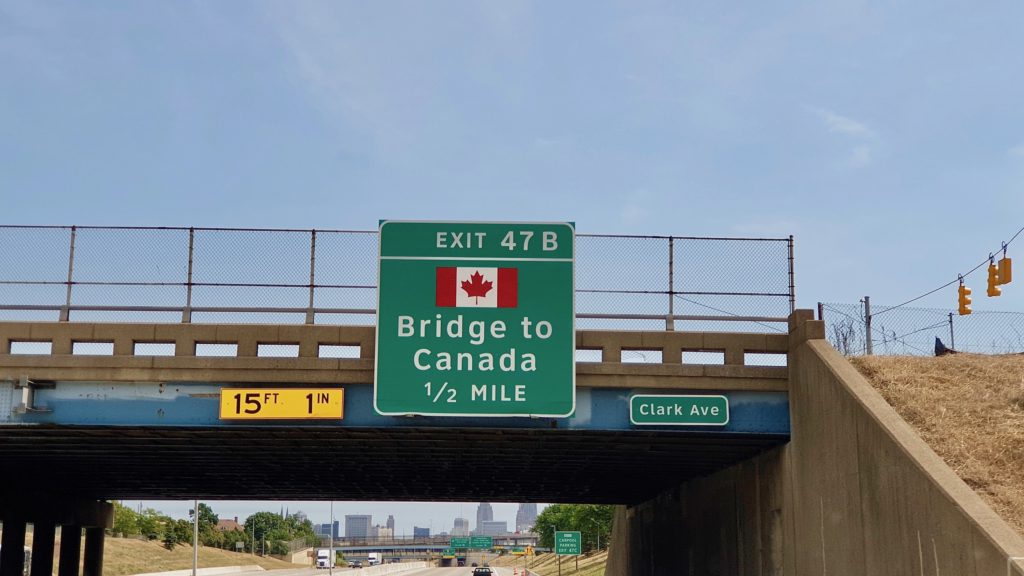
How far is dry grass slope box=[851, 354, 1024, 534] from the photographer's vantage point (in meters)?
15.9

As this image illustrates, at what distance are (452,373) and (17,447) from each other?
1075 cm

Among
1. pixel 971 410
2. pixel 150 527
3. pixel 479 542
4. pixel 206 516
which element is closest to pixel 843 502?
pixel 971 410

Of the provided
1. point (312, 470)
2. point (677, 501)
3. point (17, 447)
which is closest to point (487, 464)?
point (312, 470)

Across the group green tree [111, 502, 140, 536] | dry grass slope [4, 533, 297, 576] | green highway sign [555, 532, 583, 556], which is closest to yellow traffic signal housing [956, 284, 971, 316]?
green highway sign [555, 532, 583, 556]

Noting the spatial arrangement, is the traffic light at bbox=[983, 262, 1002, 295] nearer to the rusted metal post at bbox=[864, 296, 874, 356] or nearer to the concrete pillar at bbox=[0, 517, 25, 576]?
the rusted metal post at bbox=[864, 296, 874, 356]

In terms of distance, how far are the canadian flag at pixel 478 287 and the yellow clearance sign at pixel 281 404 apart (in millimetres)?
2686

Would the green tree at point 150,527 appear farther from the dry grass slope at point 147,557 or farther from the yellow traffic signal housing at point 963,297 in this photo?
the yellow traffic signal housing at point 963,297

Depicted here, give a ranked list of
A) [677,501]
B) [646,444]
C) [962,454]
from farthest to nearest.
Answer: [677,501] < [646,444] < [962,454]

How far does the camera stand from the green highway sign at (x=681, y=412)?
20641 millimetres

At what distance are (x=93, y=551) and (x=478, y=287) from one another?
29091 millimetres

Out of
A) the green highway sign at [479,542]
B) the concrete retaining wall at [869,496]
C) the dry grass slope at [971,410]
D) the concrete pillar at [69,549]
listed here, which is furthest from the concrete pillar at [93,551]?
the green highway sign at [479,542]

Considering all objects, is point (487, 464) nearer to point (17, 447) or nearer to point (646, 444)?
point (646, 444)

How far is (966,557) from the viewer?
13.6m

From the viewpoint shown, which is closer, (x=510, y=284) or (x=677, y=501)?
(x=510, y=284)
